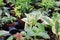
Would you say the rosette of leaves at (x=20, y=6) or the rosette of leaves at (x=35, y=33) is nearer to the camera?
the rosette of leaves at (x=35, y=33)

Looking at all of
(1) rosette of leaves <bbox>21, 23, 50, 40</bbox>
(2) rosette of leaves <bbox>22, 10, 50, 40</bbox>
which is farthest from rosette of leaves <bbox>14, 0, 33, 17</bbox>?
(1) rosette of leaves <bbox>21, 23, 50, 40</bbox>

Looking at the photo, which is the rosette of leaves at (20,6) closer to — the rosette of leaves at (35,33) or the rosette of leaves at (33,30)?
the rosette of leaves at (33,30)

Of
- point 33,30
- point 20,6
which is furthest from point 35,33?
point 20,6

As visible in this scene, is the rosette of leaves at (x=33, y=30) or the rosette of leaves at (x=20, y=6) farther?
the rosette of leaves at (x=20, y=6)

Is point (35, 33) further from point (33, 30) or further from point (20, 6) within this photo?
point (20, 6)

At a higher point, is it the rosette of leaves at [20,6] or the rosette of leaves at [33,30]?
the rosette of leaves at [20,6]

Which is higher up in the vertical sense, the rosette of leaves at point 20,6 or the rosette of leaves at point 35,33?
the rosette of leaves at point 20,6

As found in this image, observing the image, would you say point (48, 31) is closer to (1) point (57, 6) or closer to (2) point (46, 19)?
(2) point (46, 19)

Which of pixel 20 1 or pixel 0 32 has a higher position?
pixel 20 1

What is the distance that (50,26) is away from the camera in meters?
2.25

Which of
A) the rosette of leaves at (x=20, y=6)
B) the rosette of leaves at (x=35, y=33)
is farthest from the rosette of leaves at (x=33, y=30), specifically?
the rosette of leaves at (x=20, y=6)

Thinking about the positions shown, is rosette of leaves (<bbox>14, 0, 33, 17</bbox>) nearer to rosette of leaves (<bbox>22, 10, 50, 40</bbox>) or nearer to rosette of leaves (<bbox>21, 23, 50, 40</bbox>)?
rosette of leaves (<bbox>22, 10, 50, 40</bbox>)

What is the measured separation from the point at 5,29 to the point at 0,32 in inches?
9.5

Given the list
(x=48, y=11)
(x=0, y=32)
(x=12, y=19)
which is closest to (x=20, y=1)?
(x=12, y=19)
